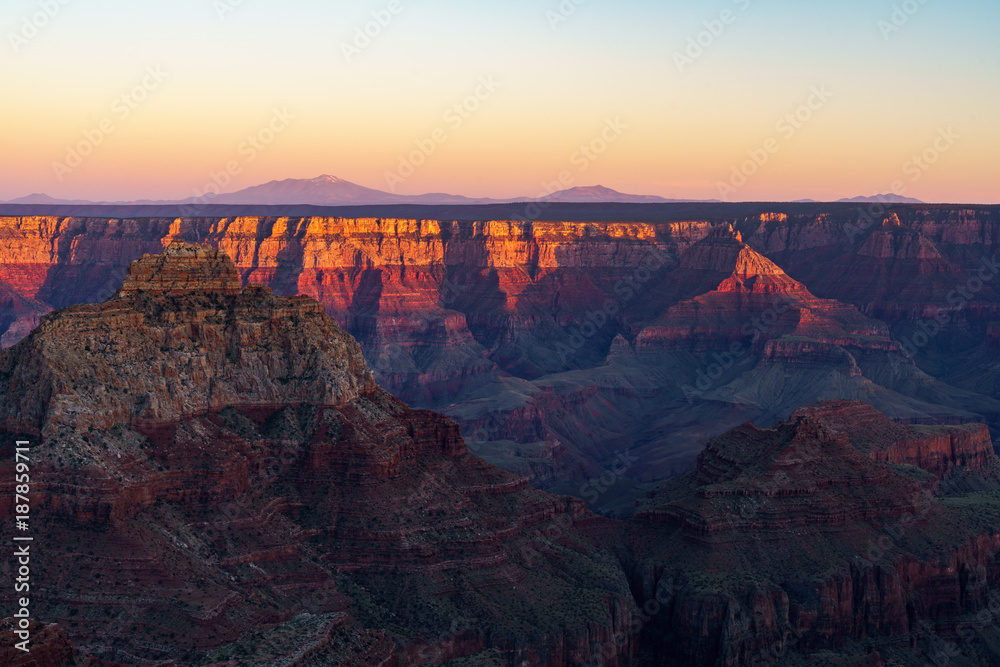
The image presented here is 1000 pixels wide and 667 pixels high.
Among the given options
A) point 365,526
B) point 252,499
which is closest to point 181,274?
point 252,499

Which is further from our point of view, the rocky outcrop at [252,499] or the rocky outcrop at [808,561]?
the rocky outcrop at [808,561]

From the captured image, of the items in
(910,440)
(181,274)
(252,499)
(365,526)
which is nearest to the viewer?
(252,499)

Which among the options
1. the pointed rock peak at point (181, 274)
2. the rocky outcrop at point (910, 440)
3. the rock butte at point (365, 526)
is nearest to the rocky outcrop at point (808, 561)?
the rock butte at point (365, 526)

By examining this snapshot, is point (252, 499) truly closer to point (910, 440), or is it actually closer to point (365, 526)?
point (365, 526)

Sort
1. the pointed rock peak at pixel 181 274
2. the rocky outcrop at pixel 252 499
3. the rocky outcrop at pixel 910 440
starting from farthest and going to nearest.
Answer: the rocky outcrop at pixel 910 440, the pointed rock peak at pixel 181 274, the rocky outcrop at pixel 252 499

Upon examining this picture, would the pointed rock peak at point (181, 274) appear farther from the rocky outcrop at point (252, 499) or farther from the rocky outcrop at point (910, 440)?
the rocky outcrop at point (910, 440)

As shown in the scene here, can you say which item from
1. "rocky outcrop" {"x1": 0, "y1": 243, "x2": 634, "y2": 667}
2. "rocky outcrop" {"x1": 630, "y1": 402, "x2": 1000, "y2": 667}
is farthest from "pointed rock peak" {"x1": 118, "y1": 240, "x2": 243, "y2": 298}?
"rocky outcrop" {"x1": 630, "y1": 402, "x2": 1000, "y2": 667}

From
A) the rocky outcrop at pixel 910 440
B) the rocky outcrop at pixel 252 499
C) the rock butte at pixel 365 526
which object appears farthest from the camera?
the rocky outcrop at pixel 910 440

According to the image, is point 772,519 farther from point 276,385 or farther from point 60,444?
point 60,444

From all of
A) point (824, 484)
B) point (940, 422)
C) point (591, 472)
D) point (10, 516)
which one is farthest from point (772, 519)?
point (940, 422)
